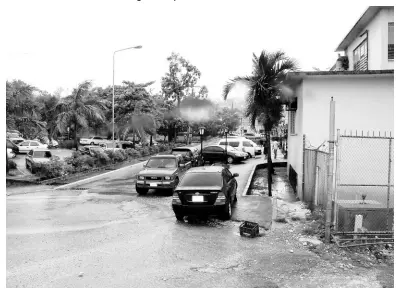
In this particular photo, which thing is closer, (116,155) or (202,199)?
(202,199)

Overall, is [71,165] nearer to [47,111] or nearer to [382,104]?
[382,104]

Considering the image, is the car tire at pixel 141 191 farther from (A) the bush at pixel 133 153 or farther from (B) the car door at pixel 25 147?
(B) the car door at pixel 25 147

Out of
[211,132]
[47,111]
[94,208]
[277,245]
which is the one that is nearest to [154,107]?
[47,111]

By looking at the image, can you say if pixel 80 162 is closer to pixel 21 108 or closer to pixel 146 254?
pixel 21 108

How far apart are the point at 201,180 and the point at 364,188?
5.91 meters

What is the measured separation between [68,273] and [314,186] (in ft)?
24.2

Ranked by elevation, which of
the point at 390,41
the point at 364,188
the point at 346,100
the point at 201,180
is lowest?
the point at 364,188

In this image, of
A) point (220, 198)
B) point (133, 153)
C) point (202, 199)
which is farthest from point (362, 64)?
point (133, 153)

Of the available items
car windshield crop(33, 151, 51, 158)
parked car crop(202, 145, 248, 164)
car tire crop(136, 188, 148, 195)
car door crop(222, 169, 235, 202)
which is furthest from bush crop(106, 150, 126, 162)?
car door crop(222, 169, 235, 202)

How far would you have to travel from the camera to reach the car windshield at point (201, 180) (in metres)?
10.5

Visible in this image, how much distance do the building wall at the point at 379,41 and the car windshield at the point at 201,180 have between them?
374 inches

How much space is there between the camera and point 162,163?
53.4 ft

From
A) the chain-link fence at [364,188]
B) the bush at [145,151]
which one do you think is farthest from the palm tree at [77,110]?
the chain-link fence at [364,188]

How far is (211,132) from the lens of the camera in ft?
177
